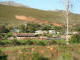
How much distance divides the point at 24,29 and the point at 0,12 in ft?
153

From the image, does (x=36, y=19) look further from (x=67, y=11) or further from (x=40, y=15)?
(x=67, y=11)

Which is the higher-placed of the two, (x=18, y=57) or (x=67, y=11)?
(x=67, y=11)

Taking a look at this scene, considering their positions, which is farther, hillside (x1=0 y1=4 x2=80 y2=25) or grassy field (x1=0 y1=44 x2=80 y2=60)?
hillside (x1=0 y1=4 x2=80 y2=25)

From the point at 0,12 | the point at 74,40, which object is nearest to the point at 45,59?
the point at 74,40

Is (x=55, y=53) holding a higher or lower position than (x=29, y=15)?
lower

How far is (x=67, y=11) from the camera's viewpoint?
111 ft

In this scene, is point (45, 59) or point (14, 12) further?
point (14, 12)

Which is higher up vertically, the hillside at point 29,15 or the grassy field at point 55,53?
the hillside at point 29,15

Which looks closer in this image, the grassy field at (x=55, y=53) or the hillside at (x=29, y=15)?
the grassy field at (x=55, y=53)

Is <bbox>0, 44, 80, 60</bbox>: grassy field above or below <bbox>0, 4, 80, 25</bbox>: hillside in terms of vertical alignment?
below

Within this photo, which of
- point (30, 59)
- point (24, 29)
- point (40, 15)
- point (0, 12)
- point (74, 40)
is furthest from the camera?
point (40, 15)

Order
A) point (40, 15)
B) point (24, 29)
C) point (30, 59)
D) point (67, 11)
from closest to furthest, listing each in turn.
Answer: point (30, 59), point (67, 11), point (24, 29), point (40, 15)

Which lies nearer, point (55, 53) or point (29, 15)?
point (55, 53)

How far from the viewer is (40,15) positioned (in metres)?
125
